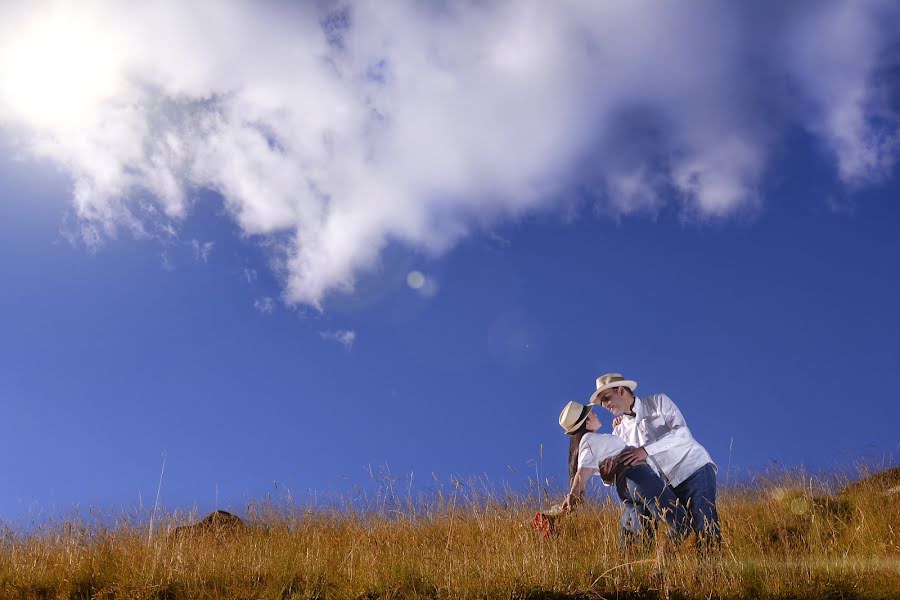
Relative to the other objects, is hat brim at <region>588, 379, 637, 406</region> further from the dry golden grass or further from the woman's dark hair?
the dry golden grass

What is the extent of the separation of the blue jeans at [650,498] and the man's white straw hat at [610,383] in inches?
32.1

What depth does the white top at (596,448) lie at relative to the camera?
232 inches

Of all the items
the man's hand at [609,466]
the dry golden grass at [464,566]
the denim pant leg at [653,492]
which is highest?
the man's hand at [609,466]

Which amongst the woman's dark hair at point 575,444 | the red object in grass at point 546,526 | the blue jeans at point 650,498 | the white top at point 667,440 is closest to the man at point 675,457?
the white top at point 667,440

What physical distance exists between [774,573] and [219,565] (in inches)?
214

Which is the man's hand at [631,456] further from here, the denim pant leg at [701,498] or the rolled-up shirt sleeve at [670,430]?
the denim pant leg at [701,498]

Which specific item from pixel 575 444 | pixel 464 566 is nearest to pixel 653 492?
pixel 575 444

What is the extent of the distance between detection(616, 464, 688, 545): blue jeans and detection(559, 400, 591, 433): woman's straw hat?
59cm

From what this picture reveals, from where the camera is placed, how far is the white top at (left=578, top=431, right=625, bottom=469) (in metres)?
5.90

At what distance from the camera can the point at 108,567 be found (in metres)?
6.94

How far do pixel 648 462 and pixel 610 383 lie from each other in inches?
32.8

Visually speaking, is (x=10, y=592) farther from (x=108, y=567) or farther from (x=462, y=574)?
(x=462, y=574)

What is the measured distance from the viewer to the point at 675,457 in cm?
621

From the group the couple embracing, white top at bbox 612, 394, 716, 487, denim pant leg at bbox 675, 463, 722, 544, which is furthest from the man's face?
denim pant leg at bbox 675, 463, 722, 544
